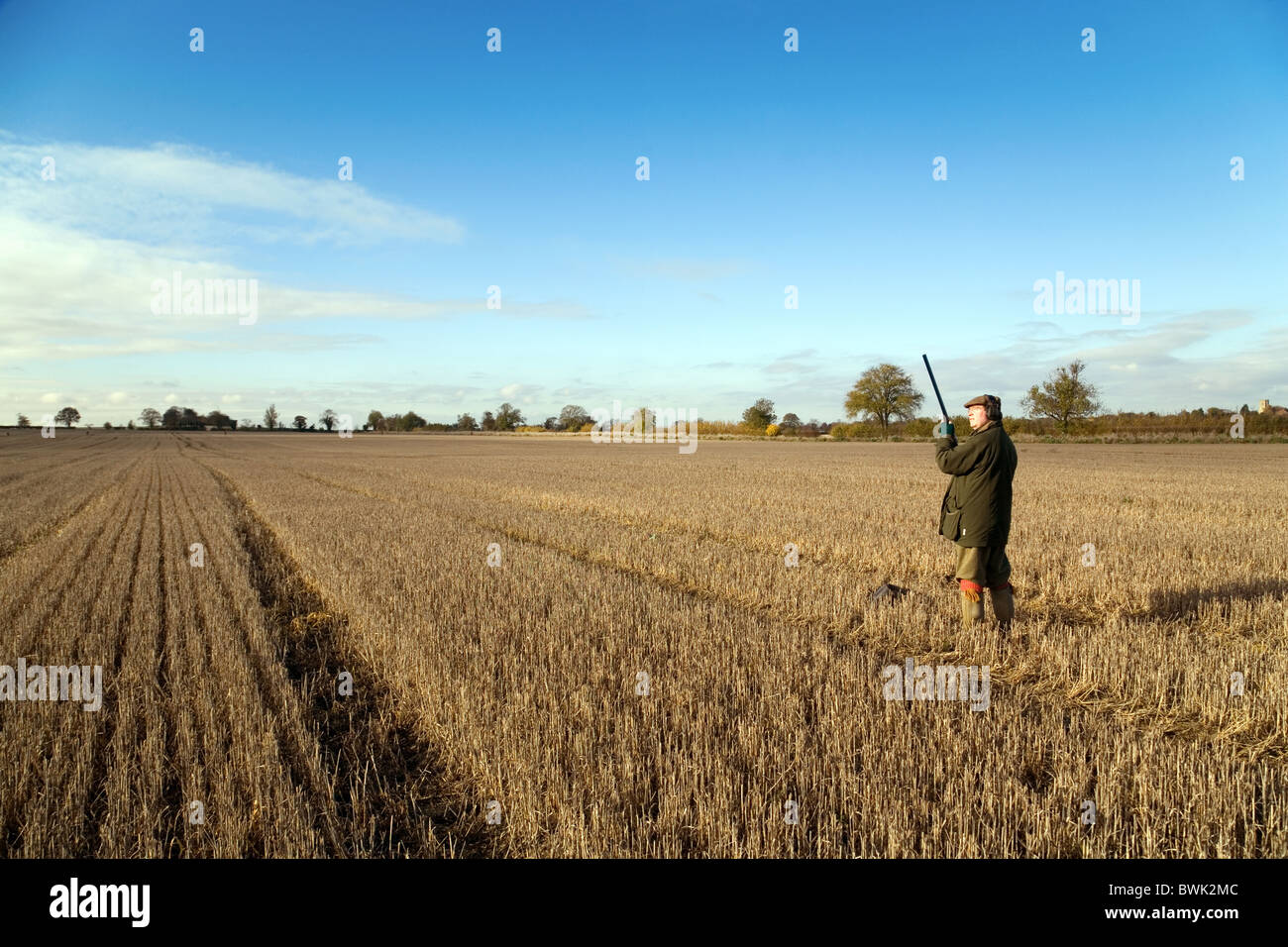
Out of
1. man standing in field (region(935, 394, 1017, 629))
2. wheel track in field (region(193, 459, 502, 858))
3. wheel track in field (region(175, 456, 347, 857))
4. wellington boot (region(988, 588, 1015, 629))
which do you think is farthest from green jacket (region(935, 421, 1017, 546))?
wheel track in field (region(175, 456, 347, 857))

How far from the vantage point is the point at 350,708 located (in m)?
5.78

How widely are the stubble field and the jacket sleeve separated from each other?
1739mm

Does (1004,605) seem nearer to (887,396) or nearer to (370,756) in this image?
(370,756)

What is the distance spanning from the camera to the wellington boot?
7.06m

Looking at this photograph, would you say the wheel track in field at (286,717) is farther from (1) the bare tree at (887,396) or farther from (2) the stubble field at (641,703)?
(1) the bare tree at (887,396)

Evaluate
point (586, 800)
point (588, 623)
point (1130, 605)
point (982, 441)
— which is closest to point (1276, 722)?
point (982, 441)

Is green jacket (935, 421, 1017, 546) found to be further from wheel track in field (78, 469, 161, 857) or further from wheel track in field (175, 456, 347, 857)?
wheel track in field (78, 469, 161, 857)

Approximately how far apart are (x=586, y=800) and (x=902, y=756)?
81.3 inches

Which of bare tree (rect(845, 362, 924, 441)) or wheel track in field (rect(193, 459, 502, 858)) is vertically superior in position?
bare tree (rect(845, 362, 924, 441))

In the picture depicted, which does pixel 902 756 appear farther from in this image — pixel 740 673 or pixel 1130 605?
pixel 1130 605

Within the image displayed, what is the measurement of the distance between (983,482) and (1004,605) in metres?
1.43

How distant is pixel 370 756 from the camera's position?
4.68 m
